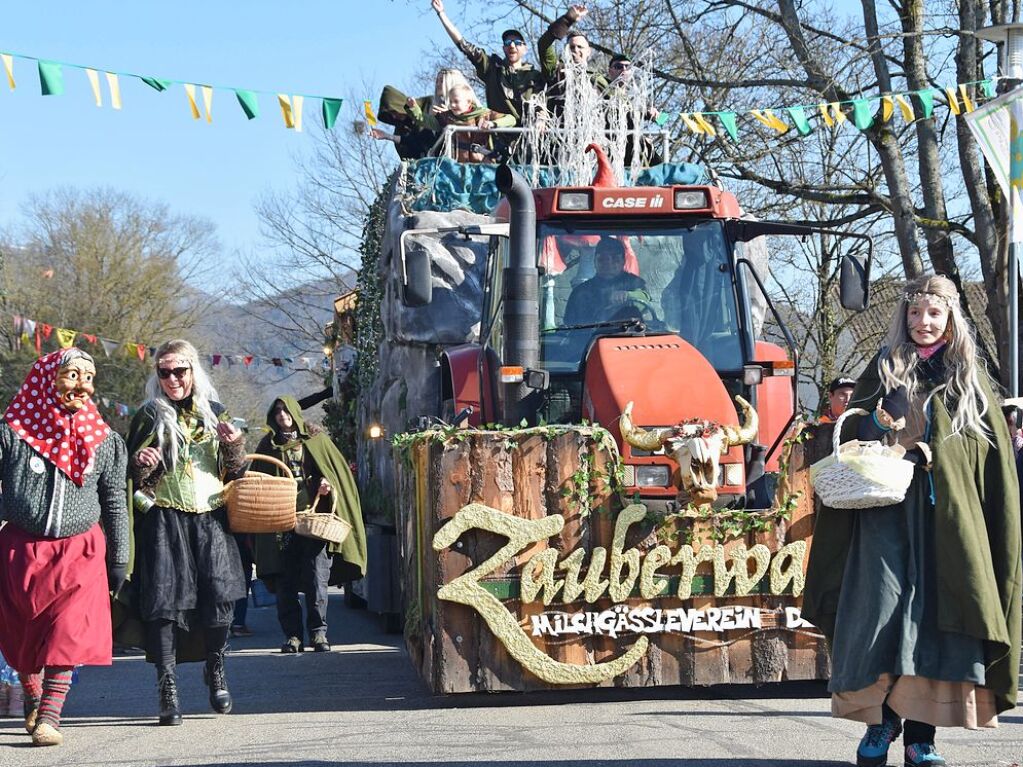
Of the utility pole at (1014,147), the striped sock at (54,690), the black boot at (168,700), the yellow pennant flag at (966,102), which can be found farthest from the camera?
the yellow pennant flag at (966,102)

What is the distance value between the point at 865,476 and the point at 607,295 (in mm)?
3813

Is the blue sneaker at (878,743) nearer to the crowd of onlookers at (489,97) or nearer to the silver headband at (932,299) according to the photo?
the silver headband at (932,299)

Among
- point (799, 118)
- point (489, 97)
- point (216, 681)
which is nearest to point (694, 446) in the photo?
point (216, 681)

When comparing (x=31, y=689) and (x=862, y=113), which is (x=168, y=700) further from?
(x=862, y=113)

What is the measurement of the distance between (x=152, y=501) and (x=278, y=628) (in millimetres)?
5929

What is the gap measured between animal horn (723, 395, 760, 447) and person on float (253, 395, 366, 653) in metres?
3.18

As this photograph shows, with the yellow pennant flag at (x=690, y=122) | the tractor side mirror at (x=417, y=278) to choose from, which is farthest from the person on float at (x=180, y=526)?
the yellow pennant flag at (x=690, y=122)

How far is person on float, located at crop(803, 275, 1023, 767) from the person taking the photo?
553 cm

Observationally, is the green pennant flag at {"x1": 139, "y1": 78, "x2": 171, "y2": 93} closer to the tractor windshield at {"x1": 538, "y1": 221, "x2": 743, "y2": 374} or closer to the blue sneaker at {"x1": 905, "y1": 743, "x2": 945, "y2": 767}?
the tractor windshield at {"x1": 538, "y1": 221, "x2": 743, "y2": 374}

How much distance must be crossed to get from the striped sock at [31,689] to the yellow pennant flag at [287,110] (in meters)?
6.57

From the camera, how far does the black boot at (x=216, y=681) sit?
26.1ft

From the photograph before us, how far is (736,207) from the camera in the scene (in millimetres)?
9617

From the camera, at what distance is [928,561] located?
5.68 metres

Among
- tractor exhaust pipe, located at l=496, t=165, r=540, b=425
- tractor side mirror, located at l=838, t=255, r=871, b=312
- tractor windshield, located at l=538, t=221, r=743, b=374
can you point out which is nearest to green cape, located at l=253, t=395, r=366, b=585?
tractor exhaust pipe, located at l=496, t=165, r=540, b=425
